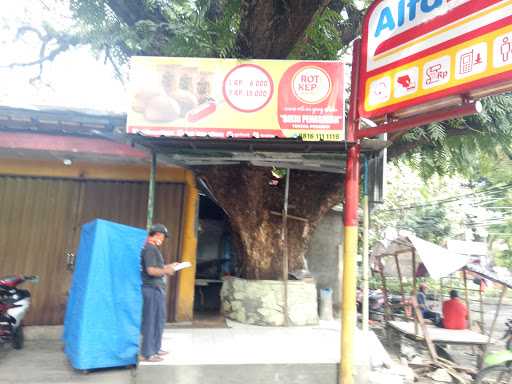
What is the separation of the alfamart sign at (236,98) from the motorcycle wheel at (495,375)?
3.67 m

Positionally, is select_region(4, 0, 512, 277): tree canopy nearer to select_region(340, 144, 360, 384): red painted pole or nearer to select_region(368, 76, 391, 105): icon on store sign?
select_region(368, 76, 391, 105): icon on store sign

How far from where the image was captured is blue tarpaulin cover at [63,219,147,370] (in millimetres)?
4438

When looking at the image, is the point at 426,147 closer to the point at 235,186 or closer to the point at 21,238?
the point at 235,186

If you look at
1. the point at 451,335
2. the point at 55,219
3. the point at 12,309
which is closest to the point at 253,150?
the point at 55,219

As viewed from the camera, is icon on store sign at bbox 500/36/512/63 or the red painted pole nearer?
icon on store sign at bbox 500/36/512/63

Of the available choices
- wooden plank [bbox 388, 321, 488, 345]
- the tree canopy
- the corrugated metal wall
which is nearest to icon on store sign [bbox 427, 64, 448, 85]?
the tree canopy

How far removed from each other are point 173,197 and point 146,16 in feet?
10.1

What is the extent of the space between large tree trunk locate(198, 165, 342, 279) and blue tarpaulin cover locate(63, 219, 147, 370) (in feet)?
6.98

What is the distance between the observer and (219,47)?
5.84 metres

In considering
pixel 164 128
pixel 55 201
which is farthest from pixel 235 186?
pixel 55 201

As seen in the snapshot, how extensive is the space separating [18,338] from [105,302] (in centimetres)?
207

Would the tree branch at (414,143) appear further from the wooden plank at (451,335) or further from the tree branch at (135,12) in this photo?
the tree branch at (135,12)

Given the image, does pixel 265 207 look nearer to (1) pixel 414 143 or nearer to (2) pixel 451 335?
(1) pixel 414 143

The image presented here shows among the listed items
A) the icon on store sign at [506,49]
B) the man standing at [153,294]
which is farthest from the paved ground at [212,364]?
the icon on store sign at [506,49]
